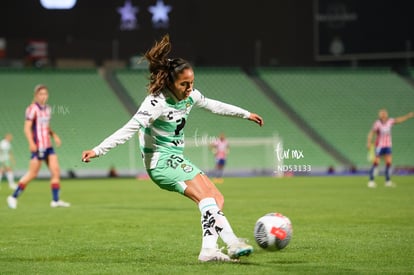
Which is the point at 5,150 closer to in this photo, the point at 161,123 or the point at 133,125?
the point at 161,123

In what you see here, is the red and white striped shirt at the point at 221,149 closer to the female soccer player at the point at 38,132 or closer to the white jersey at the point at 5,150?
the white jersey at the point at 5,150

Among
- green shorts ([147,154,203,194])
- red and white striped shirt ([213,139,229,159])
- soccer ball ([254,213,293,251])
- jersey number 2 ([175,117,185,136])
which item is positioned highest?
jersey number 2 ([175,117,185,136])

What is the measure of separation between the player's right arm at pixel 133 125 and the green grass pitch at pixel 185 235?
3.85ft

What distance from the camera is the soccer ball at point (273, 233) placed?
8.47 m

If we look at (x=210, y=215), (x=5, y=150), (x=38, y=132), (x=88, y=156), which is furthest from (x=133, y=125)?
(x=5, y=150)

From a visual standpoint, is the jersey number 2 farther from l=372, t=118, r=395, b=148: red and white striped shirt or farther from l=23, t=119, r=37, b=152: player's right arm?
l=372, t=118, r=395, b=148: red and white striped shirt

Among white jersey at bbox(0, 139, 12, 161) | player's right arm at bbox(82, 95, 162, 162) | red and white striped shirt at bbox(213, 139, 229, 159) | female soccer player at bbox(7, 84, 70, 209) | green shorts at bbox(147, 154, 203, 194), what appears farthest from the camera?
red and white striped shirt at bbox(213, 139, 229, 159)

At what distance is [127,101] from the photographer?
38812 millimetres

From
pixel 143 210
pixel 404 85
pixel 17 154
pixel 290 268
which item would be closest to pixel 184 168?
pixel 290 268

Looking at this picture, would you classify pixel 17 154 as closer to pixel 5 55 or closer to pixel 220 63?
pixel 5 55

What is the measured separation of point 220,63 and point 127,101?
4.81 meters

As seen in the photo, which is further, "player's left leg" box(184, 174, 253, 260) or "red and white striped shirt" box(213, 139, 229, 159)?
"red and white striped shirt" box(213, 139, 229, 159)

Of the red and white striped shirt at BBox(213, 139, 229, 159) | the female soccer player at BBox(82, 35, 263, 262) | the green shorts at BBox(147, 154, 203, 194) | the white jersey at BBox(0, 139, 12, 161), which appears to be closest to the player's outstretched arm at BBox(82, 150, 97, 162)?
the female soccer player at BBox(82, 35, 263, 262)

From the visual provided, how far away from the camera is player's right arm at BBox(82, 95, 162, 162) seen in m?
7.93
